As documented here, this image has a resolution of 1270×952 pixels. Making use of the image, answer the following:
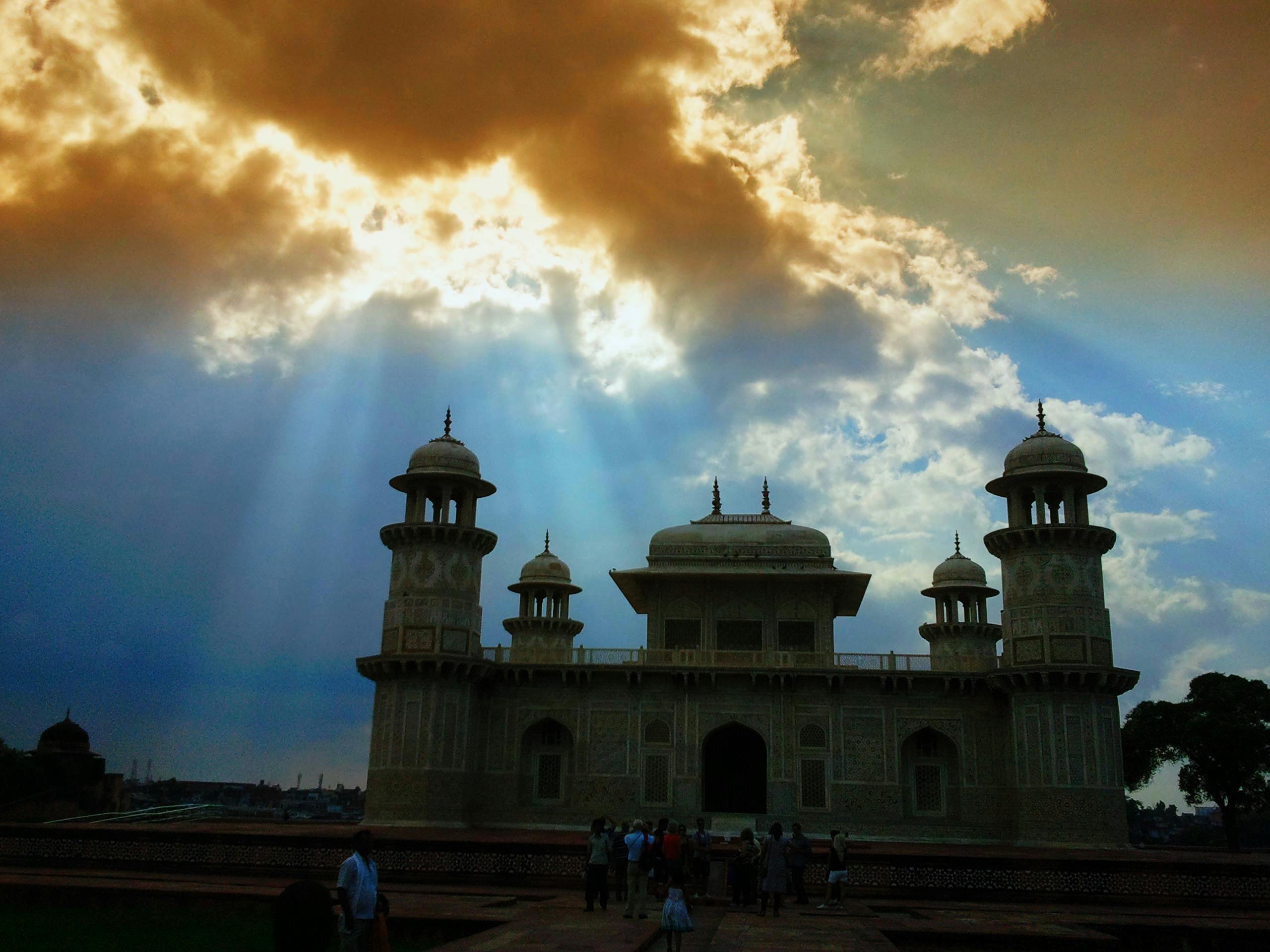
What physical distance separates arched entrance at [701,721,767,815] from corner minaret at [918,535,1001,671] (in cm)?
1202

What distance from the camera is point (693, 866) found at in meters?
18.7

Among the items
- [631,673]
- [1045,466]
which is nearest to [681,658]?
[631,673]

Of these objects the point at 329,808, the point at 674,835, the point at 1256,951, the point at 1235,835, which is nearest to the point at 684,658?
the point at 674,835

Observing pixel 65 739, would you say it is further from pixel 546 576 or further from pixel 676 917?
pixel 676 917

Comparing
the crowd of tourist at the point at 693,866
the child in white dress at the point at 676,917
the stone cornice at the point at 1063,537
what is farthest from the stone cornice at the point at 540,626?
the child in white dress at the point at 676,917

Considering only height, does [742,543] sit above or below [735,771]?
above

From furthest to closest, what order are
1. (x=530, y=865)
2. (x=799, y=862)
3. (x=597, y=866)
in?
(x=530, y=865) → (x=799, y=862) → (x=597, y=866)

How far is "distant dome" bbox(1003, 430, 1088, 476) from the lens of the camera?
32500 millimetres

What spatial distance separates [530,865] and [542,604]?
26.4 m

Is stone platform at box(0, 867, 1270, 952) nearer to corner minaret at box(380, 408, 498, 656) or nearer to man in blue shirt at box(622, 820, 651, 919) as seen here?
man in blue shirt at box(622, 820, 651, 919)

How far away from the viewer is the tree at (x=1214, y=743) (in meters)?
42.8

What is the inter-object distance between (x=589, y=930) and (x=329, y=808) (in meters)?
93.7

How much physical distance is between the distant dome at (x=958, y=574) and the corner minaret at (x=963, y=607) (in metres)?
0.02

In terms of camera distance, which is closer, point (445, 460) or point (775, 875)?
point (775, 875)
